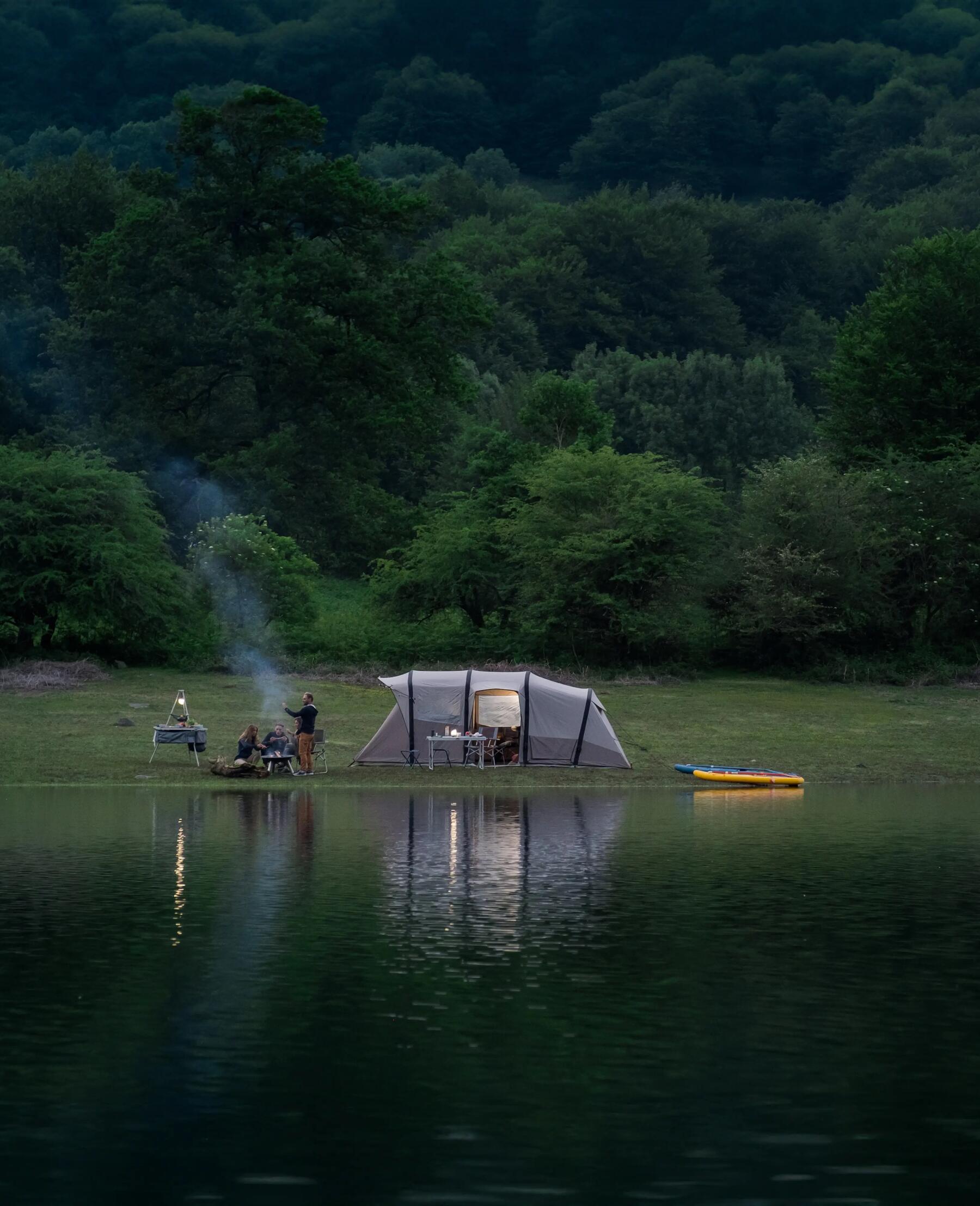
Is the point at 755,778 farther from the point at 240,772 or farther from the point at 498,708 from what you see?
the point at 240,772

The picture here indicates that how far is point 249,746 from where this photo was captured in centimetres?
3881

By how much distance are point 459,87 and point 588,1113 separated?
7008 inches

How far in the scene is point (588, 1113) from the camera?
41.6 feet

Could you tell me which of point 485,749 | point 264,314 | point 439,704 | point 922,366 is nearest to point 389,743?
point 439,704

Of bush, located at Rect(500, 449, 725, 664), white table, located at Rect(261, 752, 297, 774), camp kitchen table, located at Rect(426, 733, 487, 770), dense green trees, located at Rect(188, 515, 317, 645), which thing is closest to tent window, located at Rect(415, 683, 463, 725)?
camp kitchen table, located at Rect(426, 733, 487, 770)

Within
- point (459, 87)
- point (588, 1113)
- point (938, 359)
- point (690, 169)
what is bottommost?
point (588, 1113)

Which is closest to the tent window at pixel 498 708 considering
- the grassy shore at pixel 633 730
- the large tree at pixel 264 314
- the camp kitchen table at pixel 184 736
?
the grassy shore at pixel 633 730

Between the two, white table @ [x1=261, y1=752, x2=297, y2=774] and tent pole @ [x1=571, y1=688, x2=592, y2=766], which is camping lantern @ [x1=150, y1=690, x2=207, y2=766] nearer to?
white table @ [x1=261, y1=752, x2=297, y2=774]

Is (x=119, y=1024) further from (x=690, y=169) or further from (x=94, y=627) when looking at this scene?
(x=690, y=169)

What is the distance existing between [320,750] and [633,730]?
29.1 ft

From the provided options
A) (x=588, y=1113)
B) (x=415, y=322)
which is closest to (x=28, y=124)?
(x=415, y=322)

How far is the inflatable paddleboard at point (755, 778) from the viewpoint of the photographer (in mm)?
39188

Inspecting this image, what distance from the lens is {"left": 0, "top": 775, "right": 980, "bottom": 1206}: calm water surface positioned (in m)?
11.5

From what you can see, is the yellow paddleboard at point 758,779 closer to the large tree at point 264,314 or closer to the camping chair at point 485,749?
the camping chair at point 485,749
